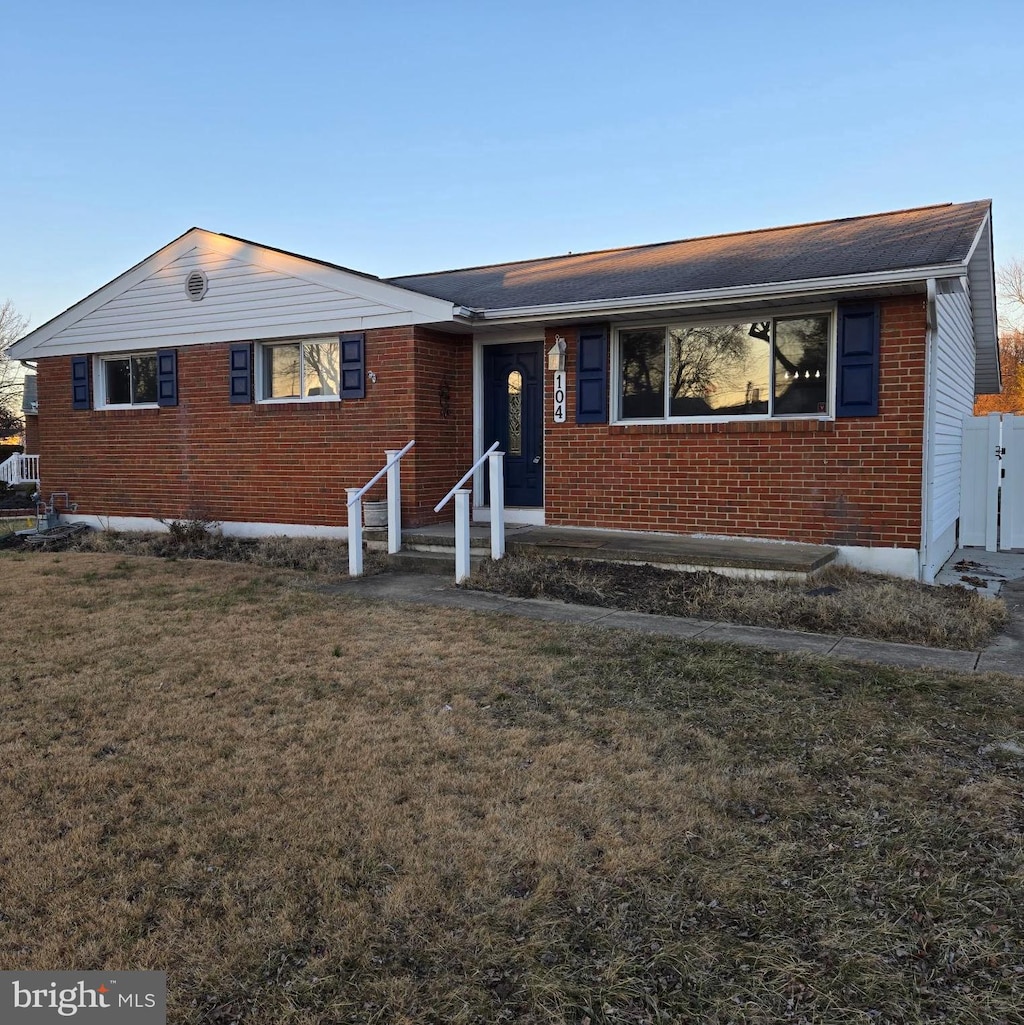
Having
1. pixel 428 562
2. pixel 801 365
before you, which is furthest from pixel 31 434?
pixel 801 365

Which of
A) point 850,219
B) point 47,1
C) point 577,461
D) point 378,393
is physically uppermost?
point 47,1

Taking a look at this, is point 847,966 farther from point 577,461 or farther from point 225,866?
point 577,461

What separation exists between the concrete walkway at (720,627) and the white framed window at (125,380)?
6454 millimetres

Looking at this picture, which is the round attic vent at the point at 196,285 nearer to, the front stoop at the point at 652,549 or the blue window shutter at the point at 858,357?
the front stoop at the point at 652,549

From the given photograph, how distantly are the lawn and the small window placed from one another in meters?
8.17

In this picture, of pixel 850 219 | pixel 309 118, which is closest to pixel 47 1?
pixel 309 118

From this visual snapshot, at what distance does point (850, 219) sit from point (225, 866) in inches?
433

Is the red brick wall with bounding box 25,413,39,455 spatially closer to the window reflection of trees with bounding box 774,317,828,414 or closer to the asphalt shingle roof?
Answer: the asphalt shingle roof

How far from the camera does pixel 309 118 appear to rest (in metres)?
15.1

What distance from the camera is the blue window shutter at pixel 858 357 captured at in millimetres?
8008

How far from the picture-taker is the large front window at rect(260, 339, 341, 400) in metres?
11.2

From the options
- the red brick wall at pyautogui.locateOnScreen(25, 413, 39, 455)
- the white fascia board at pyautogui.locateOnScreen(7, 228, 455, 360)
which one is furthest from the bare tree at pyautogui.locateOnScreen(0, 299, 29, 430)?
the white fascia board at pyautogui.locateOnScreen(7, 228, 455, 360)

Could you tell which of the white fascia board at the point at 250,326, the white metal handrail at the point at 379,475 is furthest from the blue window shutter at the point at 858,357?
the white metal handrail at the point at 379,475

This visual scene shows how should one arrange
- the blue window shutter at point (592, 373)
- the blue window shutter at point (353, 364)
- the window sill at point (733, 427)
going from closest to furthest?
the window sill at point (733, 427), the blue window shutter at point (592, 373), the blue window shutter at point (353, 364)
